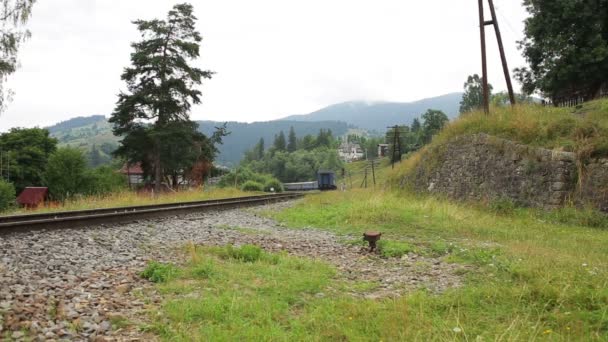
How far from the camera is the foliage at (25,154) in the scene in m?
51.1

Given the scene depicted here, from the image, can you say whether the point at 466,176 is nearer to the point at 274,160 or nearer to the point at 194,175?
the point at 194,175

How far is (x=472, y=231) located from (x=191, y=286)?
720cm

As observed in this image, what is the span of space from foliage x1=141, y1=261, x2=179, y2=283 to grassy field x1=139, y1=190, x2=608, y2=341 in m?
0.02

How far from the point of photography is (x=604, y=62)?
926 inches

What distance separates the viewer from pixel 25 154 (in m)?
53.9

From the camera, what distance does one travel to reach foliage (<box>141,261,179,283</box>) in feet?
17.3

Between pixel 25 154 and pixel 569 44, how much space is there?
59.4 m

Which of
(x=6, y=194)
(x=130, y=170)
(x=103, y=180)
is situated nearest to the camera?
(x=6, y=194)

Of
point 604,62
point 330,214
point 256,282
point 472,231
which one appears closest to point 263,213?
point 330,214

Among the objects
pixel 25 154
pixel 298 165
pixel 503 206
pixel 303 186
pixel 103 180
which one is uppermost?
pixel 25 154

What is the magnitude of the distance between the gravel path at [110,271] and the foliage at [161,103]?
79.2 feet

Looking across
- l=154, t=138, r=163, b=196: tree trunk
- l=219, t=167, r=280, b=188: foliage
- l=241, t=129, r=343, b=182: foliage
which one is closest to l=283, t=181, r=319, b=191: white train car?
l=219, t=167, r=280, b=188: foliage

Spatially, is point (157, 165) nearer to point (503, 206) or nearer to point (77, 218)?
point (77, 218)

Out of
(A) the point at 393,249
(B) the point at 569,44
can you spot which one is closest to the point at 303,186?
(B) the point at 569,44
